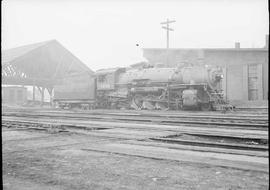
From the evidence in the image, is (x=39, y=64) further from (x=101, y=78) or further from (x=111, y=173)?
(x=111, y=173)

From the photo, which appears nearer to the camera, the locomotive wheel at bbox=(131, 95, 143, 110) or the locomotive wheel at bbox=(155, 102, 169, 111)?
the locomotive wheel at bbox=(155, 102, 169, 111)

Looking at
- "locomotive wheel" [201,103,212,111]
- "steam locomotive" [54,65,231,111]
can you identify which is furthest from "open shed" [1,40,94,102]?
"locomotive wheel" [201,103,212,111]

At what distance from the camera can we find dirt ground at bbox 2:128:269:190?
3225 millimetres

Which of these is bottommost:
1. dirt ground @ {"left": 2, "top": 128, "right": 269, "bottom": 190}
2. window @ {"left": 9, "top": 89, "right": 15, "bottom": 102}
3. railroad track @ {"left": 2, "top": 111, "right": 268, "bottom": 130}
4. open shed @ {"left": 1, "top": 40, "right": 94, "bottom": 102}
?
dirt ground @ {"left": 2, "top": 128, "right": 269, "bottom": 190}

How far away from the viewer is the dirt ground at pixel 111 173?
3.22 m

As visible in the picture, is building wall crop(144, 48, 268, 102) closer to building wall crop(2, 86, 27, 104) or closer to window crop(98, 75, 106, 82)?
window crop(98, 75, 106, 82)

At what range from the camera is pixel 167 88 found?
20359mm

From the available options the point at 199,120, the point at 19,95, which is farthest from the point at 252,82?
the point at 19,95

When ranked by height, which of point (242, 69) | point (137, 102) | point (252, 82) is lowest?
point (137, 102)

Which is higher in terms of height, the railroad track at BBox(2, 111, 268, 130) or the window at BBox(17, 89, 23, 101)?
the window at BBox(17, 89, 23, 101)

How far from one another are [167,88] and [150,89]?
4.08 ft

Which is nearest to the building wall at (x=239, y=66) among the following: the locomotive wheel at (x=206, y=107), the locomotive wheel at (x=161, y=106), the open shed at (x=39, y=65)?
the locomotive wheel at (x=161, y=106)

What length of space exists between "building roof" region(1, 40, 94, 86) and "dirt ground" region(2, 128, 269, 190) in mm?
26499

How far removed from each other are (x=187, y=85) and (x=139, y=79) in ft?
11.9
